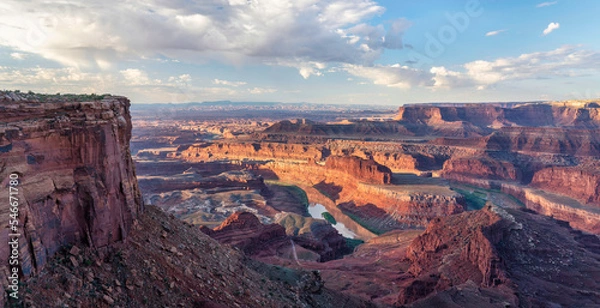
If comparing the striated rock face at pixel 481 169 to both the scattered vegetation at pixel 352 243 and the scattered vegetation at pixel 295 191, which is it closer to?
the scattered vegetation at pixel 295 191

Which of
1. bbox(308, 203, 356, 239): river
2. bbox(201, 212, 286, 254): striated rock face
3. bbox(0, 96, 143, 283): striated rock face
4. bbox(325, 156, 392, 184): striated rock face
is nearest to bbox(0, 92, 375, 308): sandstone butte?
bbox(0, 96, 143, 283): striated rock face

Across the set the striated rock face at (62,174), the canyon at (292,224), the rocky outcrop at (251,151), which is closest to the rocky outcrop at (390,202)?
the canyon at (292,224)

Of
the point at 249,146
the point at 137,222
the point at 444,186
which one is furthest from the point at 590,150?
the point at 137,222

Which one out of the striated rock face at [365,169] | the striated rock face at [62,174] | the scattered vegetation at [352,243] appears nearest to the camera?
the striated rock face at [62,174]

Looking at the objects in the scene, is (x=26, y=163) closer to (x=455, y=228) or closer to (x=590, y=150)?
(x=455, y=228)

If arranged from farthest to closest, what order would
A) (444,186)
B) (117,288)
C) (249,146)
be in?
(249,146), (444,186), (117,288)

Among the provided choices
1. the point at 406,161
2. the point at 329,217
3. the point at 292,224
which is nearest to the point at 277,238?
the point at 292,224
